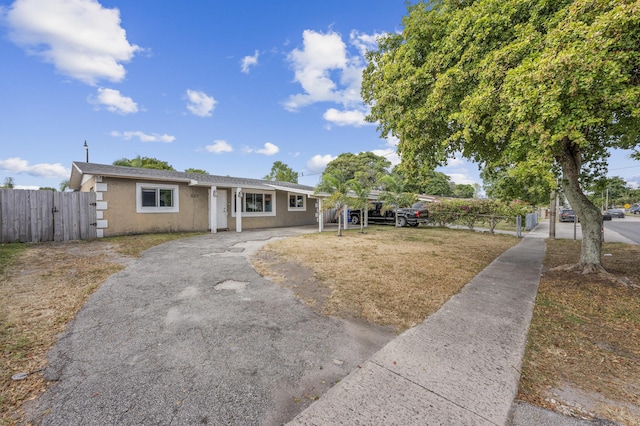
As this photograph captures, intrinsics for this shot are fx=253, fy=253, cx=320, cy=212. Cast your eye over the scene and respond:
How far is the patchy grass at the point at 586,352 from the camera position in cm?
199

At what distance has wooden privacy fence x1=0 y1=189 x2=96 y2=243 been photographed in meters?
8.73

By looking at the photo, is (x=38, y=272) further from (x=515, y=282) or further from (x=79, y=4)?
(x=515, y=282)

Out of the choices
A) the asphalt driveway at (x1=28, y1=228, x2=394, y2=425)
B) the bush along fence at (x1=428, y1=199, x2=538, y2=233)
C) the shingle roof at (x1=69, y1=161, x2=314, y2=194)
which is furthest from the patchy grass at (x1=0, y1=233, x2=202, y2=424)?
the bush along fence at (x1=428, y1=199, x2=538, y2=233)

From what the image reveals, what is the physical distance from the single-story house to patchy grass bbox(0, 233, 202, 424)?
234 cm

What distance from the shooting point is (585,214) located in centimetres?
569

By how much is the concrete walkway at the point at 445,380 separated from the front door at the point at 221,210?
39.7ft

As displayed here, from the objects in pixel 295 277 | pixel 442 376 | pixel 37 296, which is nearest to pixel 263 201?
pixel 295 277

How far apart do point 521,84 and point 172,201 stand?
42.6 feet

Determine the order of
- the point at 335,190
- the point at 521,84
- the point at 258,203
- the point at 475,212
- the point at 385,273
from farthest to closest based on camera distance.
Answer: the point at 475,212 < the point at 258,203 < the point at 335,190 < the point at 385,273 < the point at 521,84

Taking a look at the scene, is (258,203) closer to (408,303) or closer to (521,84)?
(408,303)

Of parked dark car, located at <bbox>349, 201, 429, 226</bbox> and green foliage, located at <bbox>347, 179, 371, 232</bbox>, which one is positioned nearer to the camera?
green foliage, located at <bbox>347, 179, 371, 232</bbox>

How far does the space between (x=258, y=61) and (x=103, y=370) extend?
14531mm

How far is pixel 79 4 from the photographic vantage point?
23.9 feet

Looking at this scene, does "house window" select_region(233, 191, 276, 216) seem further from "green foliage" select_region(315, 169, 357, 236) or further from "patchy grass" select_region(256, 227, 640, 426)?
"patchy grass" select_region(256, 227, 640, 426)
